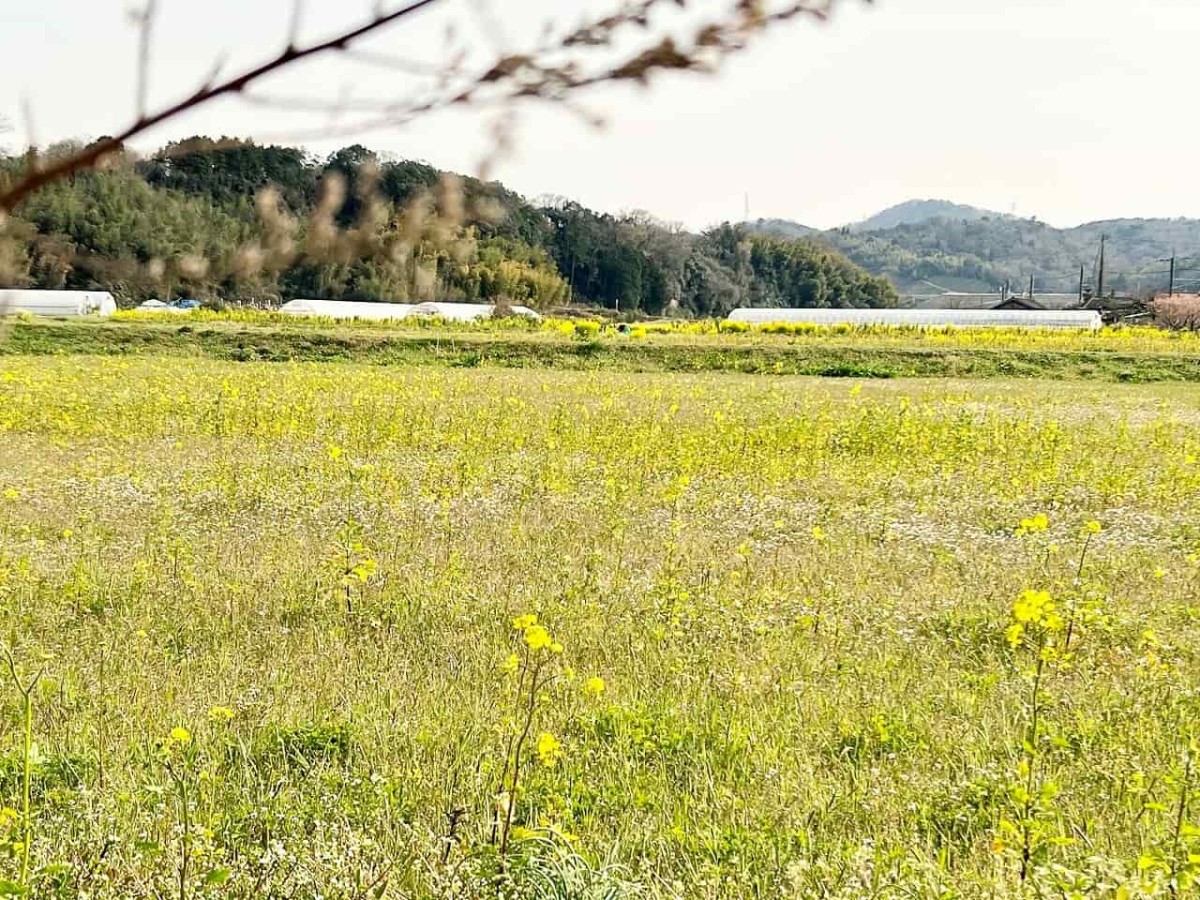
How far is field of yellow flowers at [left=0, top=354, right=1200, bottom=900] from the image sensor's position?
8.80ft

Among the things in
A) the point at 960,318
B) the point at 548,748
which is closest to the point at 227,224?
the point at 548,748

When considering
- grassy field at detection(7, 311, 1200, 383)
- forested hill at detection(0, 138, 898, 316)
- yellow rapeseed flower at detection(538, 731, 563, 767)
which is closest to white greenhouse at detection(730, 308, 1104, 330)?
grassy field at detection(7, 311, 1200, 383)

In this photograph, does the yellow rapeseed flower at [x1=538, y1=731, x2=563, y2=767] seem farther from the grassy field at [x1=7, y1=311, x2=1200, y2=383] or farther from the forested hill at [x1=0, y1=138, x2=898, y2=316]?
the grassy field at [x1=7, y1=311, x2=1200, y2=383]

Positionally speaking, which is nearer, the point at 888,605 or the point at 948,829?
the point at 948,829

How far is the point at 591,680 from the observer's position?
132 inches

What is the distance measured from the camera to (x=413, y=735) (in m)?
3.52

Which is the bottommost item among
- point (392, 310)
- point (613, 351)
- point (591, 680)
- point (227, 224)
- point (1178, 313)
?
point (591, 680)

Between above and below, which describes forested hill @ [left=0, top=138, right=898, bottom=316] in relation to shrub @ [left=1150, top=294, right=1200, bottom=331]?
below

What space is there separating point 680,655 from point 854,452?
23.0 feet

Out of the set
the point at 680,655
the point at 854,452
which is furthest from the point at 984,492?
the point at 680,655

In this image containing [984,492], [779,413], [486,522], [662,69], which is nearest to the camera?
[662,69]

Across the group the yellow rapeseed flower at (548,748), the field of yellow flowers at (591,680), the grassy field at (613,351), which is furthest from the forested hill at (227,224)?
the grassy field at (613,351)

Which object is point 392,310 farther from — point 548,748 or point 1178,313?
point 548,748

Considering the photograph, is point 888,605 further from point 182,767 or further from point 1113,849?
point 182,767
